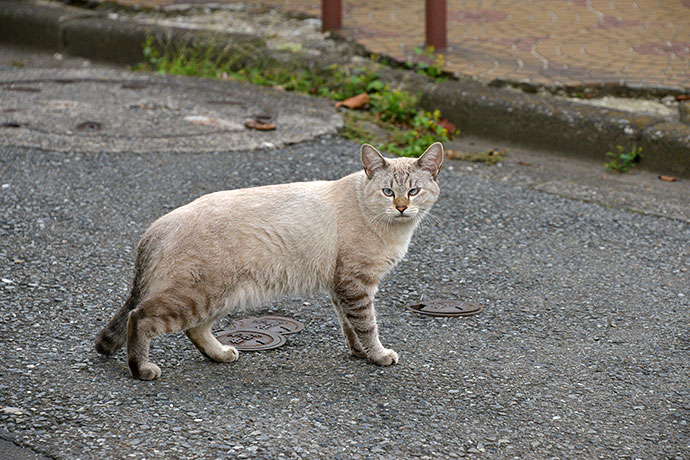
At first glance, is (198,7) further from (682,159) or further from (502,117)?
(682,159)

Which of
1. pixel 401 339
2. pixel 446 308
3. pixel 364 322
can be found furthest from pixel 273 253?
pixel 446 308

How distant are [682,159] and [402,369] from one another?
12.2 feet

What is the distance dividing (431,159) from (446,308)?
0.94 m

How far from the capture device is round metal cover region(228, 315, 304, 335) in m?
4.50

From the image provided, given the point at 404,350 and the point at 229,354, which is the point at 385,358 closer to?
the point at 404,350

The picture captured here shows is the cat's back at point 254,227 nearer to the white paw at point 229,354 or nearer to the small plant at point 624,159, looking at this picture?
the white paw at point 229,354

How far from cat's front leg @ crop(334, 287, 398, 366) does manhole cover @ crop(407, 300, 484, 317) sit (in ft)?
1.94

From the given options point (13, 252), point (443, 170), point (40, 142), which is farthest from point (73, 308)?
point (443, 170)

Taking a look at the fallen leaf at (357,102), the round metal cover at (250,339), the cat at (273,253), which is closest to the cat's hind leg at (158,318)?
the cat at (273,253)

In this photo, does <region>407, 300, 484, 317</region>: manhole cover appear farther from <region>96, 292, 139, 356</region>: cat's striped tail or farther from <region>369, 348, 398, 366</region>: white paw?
<region>96, 292, 139, 356</region>: cat's striped tail

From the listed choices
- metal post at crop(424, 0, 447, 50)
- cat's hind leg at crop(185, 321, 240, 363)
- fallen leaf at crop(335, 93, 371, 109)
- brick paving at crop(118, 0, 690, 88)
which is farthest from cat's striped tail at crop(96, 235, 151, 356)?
metal post at crop(424, 0, 447, 50)

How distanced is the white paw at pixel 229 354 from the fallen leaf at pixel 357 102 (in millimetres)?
4341

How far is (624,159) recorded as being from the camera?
22.7ft

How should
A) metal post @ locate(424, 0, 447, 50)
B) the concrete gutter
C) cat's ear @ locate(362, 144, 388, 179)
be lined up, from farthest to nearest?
metal post @ locate(424, 0, 447, 50) → the concrete gutter → cat's ear @ locate(362, 144, 388, 179)
